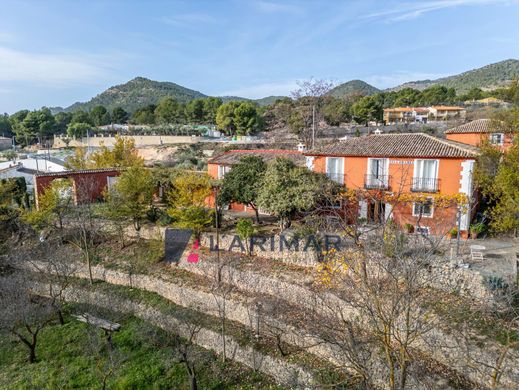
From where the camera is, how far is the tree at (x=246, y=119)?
217 feet

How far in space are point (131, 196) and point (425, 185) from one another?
19160 mm

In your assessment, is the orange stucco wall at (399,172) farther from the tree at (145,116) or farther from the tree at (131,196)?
the tree at (145,116)

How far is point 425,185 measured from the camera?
71.3ft

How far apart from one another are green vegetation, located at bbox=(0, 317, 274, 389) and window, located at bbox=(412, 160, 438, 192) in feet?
47.4

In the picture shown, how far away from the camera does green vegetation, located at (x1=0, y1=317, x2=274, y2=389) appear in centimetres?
1563

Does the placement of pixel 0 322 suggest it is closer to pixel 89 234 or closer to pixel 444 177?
pixel 89 234

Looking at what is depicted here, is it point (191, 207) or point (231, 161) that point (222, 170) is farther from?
point (191, 207)

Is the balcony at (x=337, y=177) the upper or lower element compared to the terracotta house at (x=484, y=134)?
lower

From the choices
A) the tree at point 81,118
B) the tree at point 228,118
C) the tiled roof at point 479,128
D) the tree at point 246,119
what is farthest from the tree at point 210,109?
the tiled roof at point 479,128

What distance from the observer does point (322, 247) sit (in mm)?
19359

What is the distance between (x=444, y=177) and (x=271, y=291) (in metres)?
12.4

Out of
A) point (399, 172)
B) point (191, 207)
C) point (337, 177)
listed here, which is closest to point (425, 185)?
point (399, 172)

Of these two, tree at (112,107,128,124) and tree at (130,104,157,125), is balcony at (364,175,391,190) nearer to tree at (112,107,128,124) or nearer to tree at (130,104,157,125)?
tree at (130,104,157,125)

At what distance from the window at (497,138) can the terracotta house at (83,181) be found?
2949cm
